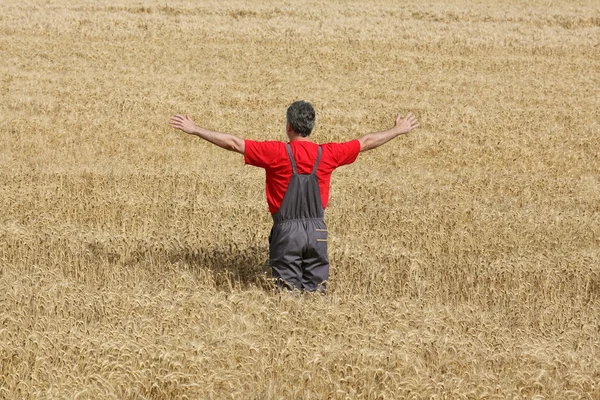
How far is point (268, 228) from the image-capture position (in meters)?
9.08

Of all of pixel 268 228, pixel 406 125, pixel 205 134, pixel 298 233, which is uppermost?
pixel 406 125

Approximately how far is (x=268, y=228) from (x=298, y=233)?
271 centimetres

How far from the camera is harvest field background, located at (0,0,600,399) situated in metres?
5.04

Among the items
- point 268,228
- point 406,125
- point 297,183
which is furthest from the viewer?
point 268,228

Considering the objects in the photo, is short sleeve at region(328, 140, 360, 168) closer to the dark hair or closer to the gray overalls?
the gray overalls

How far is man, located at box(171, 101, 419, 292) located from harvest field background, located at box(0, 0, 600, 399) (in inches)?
11.1

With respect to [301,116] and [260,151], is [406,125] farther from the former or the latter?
[260,151]

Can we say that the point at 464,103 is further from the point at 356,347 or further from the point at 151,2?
the point at 151,2

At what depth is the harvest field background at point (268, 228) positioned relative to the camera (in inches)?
199

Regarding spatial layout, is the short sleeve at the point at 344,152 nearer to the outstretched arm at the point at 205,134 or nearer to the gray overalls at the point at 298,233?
the gray overalls at the point at 298,233

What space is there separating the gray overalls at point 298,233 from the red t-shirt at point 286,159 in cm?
4

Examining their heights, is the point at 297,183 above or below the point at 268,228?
above

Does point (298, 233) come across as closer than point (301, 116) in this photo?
No

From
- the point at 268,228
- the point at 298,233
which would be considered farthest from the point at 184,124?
the point at 268,228
